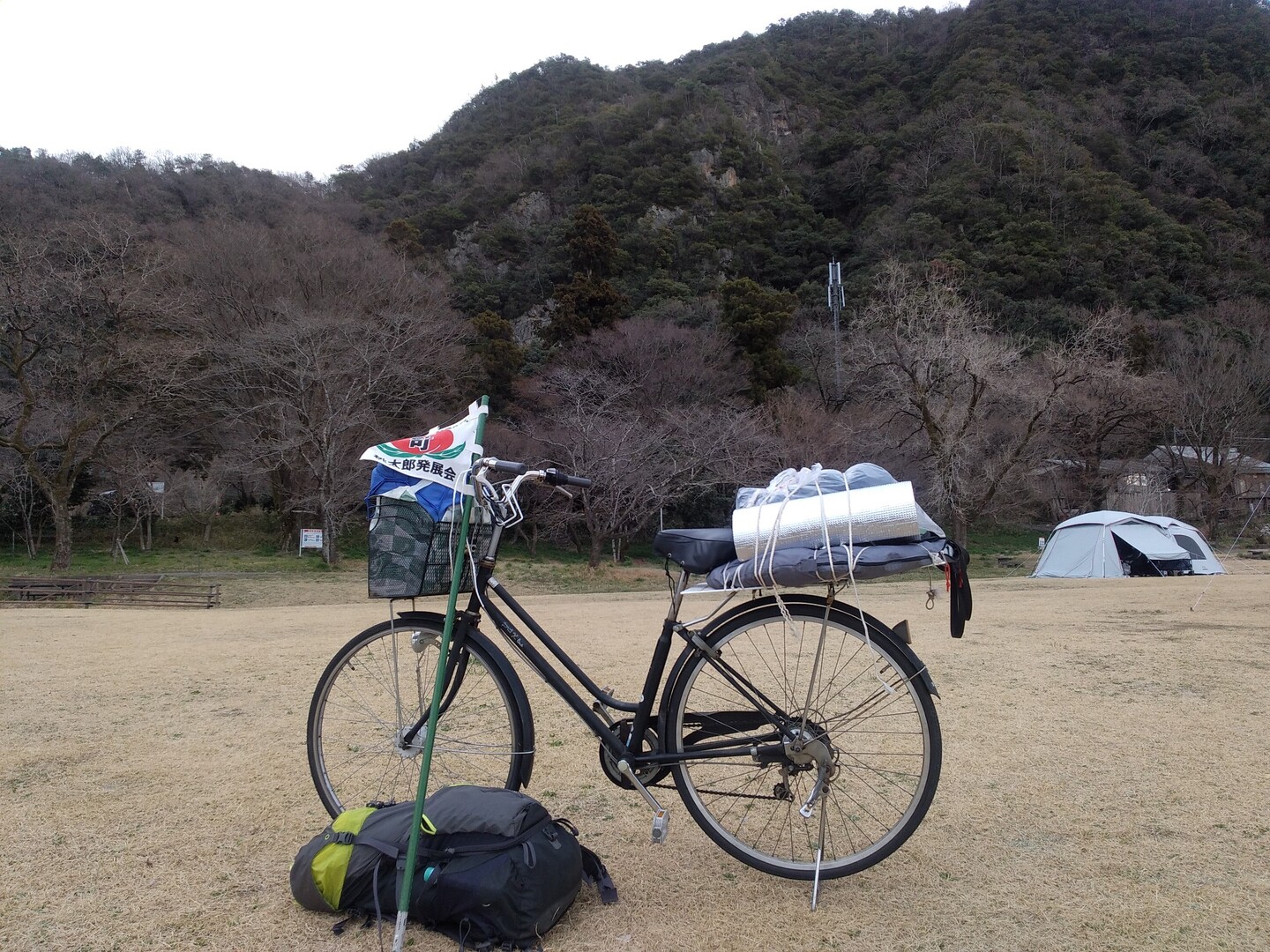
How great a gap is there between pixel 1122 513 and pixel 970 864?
1710 cm

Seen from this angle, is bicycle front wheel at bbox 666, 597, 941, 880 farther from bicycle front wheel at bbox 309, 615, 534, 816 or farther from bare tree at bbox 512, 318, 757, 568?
bare tree at bbox 512, 318, 757, 568

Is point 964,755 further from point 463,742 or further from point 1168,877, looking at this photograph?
point 463,742

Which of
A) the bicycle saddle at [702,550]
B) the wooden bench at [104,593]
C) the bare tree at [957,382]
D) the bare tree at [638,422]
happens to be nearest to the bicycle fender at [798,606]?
the bicycle saddle at [702,550]

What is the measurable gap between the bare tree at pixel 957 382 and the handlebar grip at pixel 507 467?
20.0 metres

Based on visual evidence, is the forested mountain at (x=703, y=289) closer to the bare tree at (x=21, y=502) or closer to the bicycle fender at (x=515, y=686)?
the bare tree at (x=21, y=502)

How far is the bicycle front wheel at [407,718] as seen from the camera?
2.43 meters

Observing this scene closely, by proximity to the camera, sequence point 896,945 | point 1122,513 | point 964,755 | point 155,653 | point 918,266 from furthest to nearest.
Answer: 1. point 918,266
2. point 1122,513
3. point 155,653
4. point 964,755
5. point 896,945

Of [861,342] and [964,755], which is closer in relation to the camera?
[964,755]

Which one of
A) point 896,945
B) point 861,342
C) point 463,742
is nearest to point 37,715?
point 463,742

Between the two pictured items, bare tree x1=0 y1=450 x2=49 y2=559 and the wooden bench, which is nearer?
the wooden bench

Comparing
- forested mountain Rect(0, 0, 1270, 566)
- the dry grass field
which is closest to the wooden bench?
forested mountain Rect(0, 0, 1270, 566)

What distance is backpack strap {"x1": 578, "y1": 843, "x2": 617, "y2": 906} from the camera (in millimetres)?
2186

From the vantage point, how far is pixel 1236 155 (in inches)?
1885

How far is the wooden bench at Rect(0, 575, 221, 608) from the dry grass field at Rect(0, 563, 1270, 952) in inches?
325
